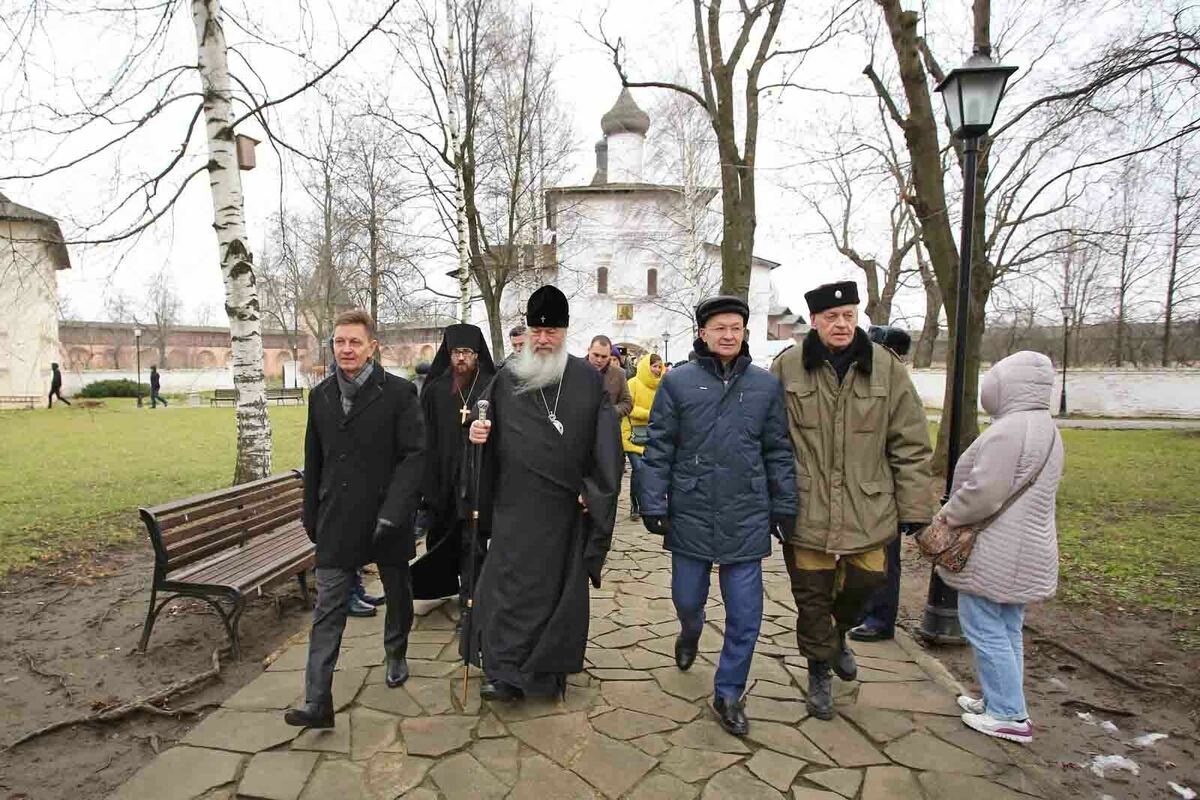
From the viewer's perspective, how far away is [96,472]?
39.2 feet

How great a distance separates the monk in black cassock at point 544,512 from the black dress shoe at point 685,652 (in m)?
0.71

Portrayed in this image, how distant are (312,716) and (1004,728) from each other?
334 centimetres

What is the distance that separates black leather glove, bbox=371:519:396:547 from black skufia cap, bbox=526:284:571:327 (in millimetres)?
1241

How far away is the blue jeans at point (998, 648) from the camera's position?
3398 mm

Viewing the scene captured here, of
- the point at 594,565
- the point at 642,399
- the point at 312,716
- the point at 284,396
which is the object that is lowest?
the point at 312,716

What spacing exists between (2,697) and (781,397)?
15.0 ft

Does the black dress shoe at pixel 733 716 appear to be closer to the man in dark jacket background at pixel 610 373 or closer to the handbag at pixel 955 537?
the handbag at pixel 955 537

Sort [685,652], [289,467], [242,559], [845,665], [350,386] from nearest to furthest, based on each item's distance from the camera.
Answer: [350,386]
[845,665]
[685,652]
[242,559]
[289,467]

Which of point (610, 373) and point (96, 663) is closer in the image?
point (96, 663)

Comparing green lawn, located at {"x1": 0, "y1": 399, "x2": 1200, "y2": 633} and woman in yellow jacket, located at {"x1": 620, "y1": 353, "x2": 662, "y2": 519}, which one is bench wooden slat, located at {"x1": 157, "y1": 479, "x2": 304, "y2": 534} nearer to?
green lawn, located at {"x1": 0, "y1": 399, "x2": 1200, "y2": 633}

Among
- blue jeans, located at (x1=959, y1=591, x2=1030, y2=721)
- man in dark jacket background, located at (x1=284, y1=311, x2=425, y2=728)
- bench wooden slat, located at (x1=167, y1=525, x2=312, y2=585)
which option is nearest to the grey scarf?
man in dark jacket background, located at (x1=284, y1=311, x2=425, y2=728)

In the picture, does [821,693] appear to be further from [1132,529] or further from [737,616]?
[1132,529]

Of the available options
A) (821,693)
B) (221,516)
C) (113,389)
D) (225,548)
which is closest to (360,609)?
(225,548)

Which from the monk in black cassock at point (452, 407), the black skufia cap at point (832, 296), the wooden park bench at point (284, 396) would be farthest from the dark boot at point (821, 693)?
the wooden park bench at point (284, 396)
